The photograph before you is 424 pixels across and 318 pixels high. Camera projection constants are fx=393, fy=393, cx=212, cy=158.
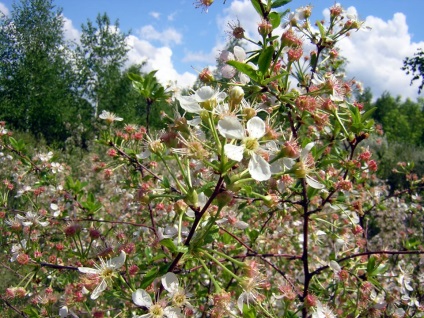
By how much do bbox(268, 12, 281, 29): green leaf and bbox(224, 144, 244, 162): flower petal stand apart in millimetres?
622

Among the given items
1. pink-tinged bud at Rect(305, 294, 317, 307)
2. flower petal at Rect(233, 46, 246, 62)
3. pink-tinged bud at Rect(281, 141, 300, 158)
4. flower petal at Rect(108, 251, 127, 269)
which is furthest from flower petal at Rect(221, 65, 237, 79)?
pink-tinged bud at Rect(305, 294, 317, 307)

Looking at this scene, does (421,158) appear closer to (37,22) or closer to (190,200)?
(190,200)

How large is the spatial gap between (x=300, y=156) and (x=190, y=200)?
14.6 inches

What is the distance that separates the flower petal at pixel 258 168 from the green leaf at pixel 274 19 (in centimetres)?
59

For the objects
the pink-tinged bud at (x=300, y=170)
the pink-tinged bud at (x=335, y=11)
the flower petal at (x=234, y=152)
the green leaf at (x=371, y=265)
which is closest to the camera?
the flower petal at (x=234, y=152)

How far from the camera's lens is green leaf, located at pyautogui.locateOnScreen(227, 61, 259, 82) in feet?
3.66

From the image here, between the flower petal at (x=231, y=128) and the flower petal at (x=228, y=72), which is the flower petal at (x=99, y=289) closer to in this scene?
the flower petal at (x=231, y=128)

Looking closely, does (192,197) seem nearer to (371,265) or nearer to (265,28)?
(265,28)

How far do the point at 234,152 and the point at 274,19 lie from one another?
0.65m

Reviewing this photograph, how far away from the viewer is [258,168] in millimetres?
973

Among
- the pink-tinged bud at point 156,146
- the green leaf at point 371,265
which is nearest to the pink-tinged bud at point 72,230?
the pink-tinged bud at point 156,146

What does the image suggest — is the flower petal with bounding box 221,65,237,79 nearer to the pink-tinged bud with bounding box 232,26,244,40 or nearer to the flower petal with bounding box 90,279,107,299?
the pink-tinged bud with bounding box 232,26,244,40

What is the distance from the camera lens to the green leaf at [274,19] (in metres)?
1.34

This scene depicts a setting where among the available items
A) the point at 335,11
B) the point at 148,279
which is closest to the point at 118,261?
the point at 148,279
